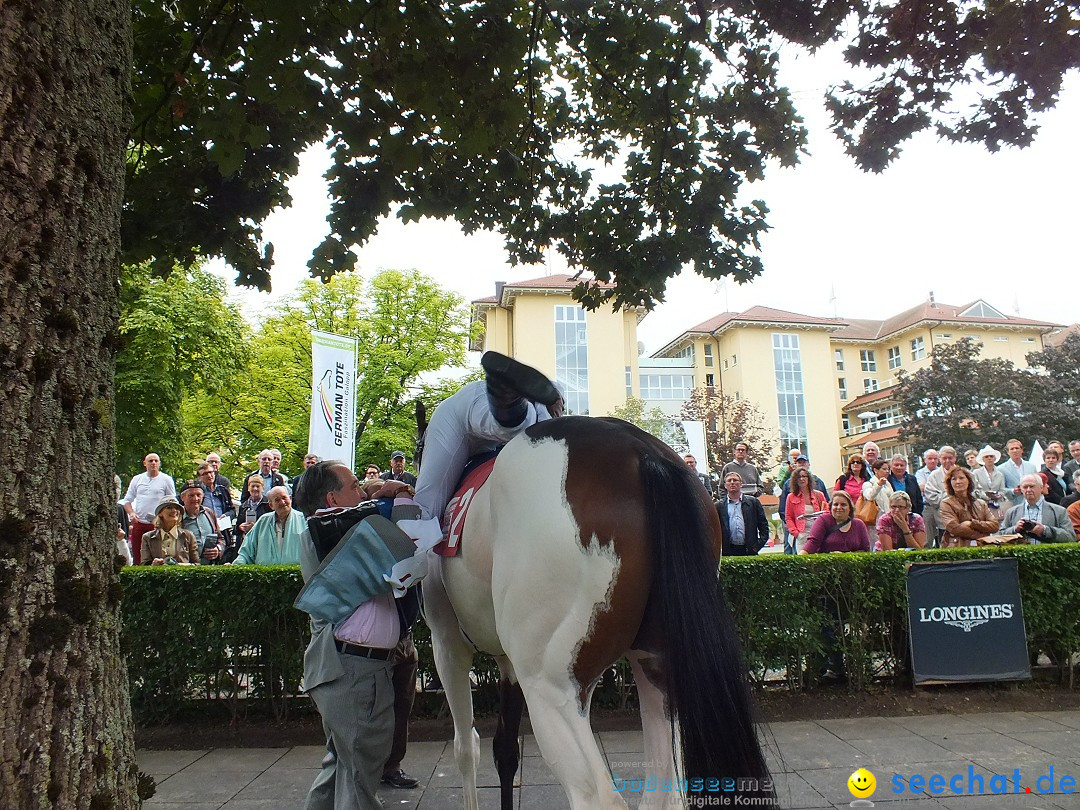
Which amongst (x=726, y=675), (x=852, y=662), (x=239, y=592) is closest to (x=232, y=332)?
(x=239, y=592)

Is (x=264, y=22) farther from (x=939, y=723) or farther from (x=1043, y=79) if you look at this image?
(x=939, y=723)

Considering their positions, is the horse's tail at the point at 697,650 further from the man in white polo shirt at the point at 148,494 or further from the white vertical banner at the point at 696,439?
the white vertical banner at the point at 696,439

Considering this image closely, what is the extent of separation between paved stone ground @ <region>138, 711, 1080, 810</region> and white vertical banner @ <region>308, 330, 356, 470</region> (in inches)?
257

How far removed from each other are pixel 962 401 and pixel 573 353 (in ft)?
80.5

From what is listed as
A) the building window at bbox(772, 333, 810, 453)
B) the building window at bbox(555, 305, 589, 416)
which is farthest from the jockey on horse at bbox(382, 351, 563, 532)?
the building window at bbox(772, 333, 810, 453)

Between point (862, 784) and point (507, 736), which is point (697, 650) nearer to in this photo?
point (507, 736)

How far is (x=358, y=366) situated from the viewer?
28766 mm

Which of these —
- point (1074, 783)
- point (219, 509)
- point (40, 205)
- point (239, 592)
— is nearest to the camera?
point (40, 205)

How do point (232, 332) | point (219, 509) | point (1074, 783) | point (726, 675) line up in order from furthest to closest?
point (232, 332), point (219, 509), point (1074, 783), point (726, 675)

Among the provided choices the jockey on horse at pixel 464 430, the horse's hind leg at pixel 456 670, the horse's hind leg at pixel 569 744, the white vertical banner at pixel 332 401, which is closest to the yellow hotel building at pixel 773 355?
the white vertical banner at pixel 332 401

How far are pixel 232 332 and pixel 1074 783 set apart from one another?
21529 mm

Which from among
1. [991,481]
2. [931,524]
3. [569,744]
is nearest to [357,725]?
[569,744]

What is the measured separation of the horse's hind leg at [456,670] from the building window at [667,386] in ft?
176

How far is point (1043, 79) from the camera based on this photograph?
13.7 feet
